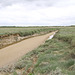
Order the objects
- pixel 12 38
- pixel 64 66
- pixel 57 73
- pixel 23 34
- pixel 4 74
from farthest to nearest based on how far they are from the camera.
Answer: pixel 23 34 → pixel 12 38 → pixel 4 74 → pixel 64 66 → pixel 57 73

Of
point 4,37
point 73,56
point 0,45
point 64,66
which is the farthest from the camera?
point 4,37

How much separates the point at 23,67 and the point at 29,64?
1.33 ft

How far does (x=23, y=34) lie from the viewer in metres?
28.0

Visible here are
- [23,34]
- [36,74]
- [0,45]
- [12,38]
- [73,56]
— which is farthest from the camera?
[23,34]

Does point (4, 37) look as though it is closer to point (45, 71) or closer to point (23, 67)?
point (23, 67)

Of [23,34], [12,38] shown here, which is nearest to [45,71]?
[12,38]

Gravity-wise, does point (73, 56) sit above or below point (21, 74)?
above

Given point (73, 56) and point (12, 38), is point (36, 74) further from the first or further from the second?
point (12, 38)

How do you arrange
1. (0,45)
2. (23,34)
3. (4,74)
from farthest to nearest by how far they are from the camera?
(23,34)
(0,45)
(4,74)

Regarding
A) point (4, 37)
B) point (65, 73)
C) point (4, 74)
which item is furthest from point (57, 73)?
point (4, 37)

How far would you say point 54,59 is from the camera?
775cm

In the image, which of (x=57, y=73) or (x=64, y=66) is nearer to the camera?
(x=57, y=73)

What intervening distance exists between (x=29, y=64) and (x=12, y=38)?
16090 mm

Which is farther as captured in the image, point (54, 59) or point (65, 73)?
point (54, 59)
